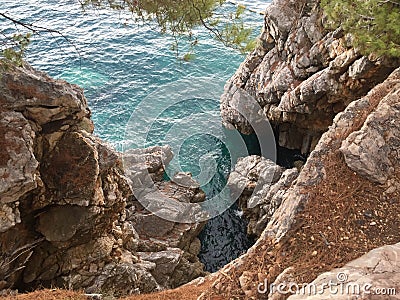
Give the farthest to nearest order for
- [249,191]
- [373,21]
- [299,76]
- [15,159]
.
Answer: [249,191]
[299,76]
[373,21]
[15,159]

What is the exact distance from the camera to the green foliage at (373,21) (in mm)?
13203

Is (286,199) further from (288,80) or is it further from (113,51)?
(113,51)

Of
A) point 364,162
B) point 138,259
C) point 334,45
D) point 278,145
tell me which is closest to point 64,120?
point 138,259

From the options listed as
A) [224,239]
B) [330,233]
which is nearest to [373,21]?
[330,233]

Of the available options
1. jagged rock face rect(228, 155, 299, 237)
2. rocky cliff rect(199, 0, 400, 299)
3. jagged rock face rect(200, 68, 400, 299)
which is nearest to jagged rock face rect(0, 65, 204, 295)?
jagged rock face rect(200, 68, 400, 299)

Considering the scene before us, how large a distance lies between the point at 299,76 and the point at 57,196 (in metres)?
Result: 16.7

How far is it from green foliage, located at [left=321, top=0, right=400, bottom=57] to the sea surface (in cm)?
1414

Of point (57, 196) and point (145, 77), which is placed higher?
point (57, 196)

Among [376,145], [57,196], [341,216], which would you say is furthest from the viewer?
[57,196]

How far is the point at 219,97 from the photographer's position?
33.7 metres

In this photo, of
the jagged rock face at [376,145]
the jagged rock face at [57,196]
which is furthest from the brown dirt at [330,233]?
the jagged rock face at [57,196]

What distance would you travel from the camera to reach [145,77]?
113ft

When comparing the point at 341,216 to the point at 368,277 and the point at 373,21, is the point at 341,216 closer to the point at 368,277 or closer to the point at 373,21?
the point at 368,277

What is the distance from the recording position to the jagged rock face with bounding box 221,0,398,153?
67.4 ft
